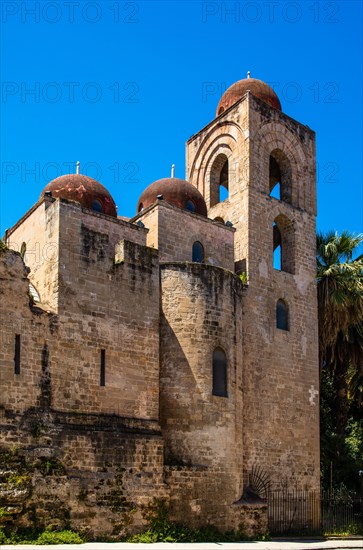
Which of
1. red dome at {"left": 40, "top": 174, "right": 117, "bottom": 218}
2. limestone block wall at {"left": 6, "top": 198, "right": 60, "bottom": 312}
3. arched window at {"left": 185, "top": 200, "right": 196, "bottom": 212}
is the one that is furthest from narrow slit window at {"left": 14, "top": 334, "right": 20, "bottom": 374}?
arched window at {"left": 185, "top": 200, "right": 196, "bottom": 212}

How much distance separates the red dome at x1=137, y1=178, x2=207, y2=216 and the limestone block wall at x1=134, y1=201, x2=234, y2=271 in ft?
2.30

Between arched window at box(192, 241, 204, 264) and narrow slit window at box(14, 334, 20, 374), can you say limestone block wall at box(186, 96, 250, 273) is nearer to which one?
arched window at box(192, 241, 204, 264)

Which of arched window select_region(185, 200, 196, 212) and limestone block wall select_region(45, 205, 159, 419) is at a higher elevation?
arched window select_region(185, 200, 196, 212)

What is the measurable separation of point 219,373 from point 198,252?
4.23 meters

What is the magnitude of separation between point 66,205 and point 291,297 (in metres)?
8.57

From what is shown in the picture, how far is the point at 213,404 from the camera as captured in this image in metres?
18.6

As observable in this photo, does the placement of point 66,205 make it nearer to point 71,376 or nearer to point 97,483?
point 71,376

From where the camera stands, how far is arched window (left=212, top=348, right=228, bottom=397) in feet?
62.4

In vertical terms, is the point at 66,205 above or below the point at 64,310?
above

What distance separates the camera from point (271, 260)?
22891mm

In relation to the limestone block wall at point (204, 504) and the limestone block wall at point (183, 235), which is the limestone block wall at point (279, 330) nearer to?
the limestone block wall at point (183, 235)

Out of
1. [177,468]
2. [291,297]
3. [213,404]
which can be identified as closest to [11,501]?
[177,468]

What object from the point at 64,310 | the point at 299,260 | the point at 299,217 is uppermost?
the point at 299,217

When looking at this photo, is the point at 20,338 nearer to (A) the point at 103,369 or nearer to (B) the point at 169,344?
(A) the point at 103,369
